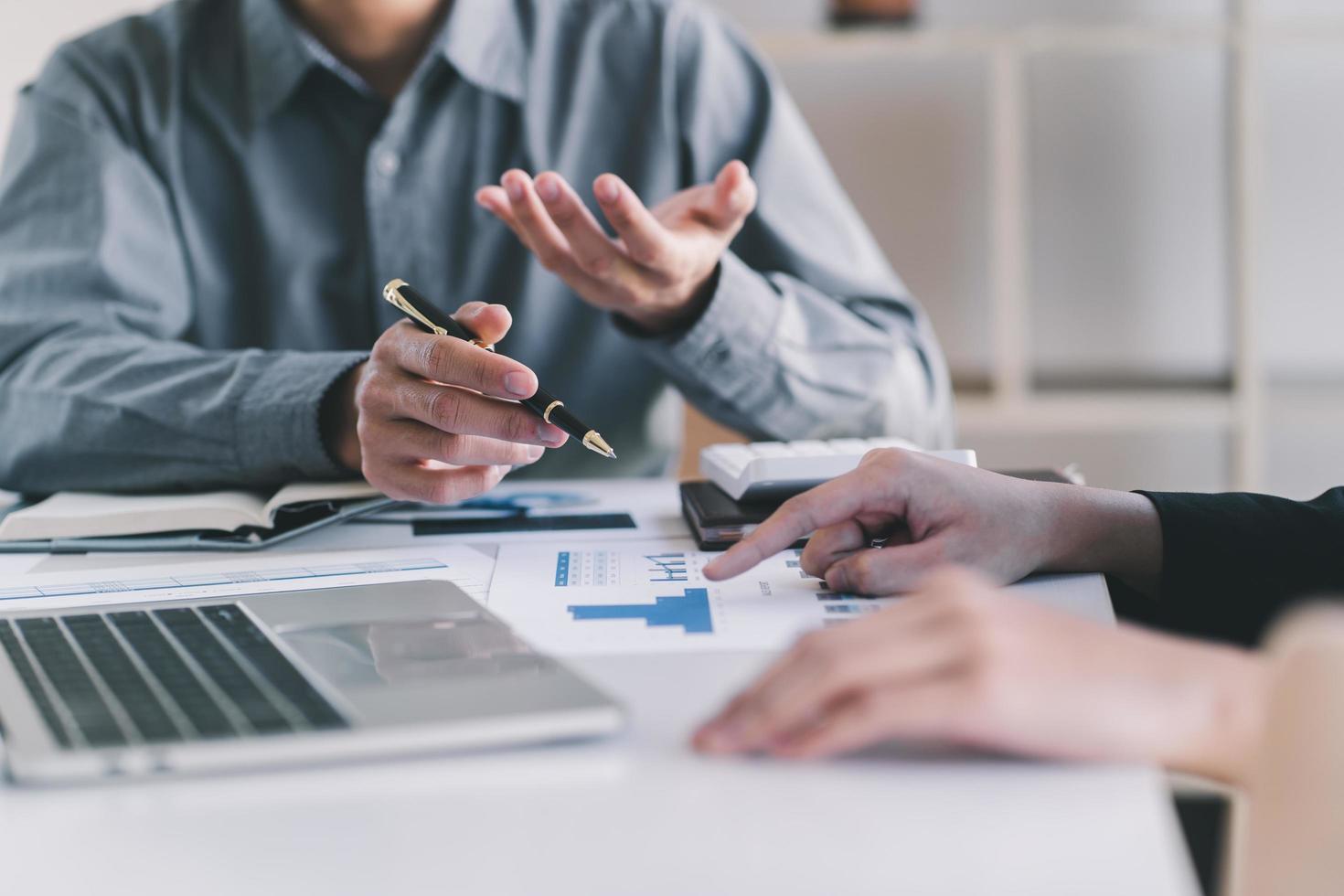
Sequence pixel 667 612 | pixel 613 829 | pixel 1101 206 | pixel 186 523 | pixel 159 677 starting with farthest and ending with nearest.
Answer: pixel 1101 206, pixel 186 523, pixel 667 612, pixel 159 677, pixel 613 829

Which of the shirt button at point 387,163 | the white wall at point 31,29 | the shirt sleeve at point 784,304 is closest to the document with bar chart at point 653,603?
the shirt sleeve at point 784,304

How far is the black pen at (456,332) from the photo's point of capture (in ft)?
A: 2.46

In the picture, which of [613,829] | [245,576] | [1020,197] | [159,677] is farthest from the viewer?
[1020,197]

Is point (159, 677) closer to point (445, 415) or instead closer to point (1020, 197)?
point (445, 415)

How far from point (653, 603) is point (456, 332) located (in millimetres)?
261

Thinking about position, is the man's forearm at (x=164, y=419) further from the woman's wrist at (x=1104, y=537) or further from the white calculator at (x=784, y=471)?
the woman's wrist at (x=1104, y=537)

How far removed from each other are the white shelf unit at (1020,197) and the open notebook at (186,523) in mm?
1460

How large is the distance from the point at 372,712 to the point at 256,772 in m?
0.04

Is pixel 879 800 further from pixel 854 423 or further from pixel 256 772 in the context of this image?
pixel 854 423

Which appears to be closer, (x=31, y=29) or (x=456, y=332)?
(x=456, y=332)

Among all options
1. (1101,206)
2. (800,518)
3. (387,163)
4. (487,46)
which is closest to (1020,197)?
(1101,206)

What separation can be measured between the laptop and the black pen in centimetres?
16

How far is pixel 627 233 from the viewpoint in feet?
2.92

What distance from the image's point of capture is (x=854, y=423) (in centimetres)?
118
